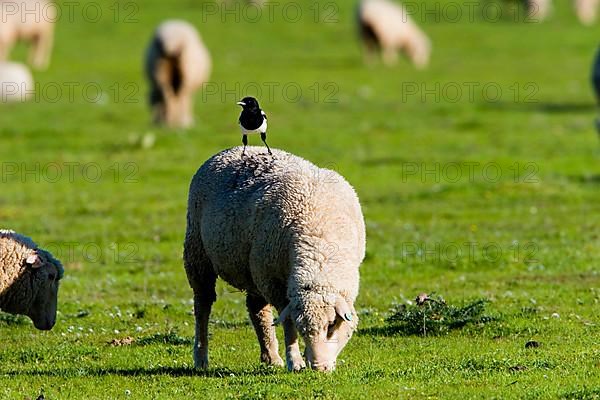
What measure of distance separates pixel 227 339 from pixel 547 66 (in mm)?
34507

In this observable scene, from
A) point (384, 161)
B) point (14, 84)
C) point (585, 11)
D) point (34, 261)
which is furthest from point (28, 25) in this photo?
point (34, 261)

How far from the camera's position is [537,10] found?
5769 cm

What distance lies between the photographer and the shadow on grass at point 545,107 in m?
34.3

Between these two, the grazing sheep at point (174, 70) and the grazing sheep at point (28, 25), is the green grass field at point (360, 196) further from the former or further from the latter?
the grazing sheep at point (28, 25)

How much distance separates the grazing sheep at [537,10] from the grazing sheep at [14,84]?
89.8 feet

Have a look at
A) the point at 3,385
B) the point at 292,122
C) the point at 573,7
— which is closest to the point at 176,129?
the point at 292,122

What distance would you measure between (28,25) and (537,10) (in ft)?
84.6

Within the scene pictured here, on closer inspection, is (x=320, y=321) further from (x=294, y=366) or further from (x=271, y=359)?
(x=271, y=359)

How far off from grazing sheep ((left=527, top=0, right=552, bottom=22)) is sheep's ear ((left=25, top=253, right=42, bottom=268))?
46.9 metres

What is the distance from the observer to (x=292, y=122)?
105ft

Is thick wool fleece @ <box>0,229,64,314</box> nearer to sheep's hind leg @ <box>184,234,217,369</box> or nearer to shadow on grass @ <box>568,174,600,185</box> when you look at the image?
sheep's hind leg @ <box>184,234,217,369</box>

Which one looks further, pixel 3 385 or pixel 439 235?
pixel 439 235

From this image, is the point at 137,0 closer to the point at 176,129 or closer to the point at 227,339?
the point at 176,129

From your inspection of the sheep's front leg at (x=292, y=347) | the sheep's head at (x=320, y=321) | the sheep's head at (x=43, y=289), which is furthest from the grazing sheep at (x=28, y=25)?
the sheep's head at (x=320, y=321)
